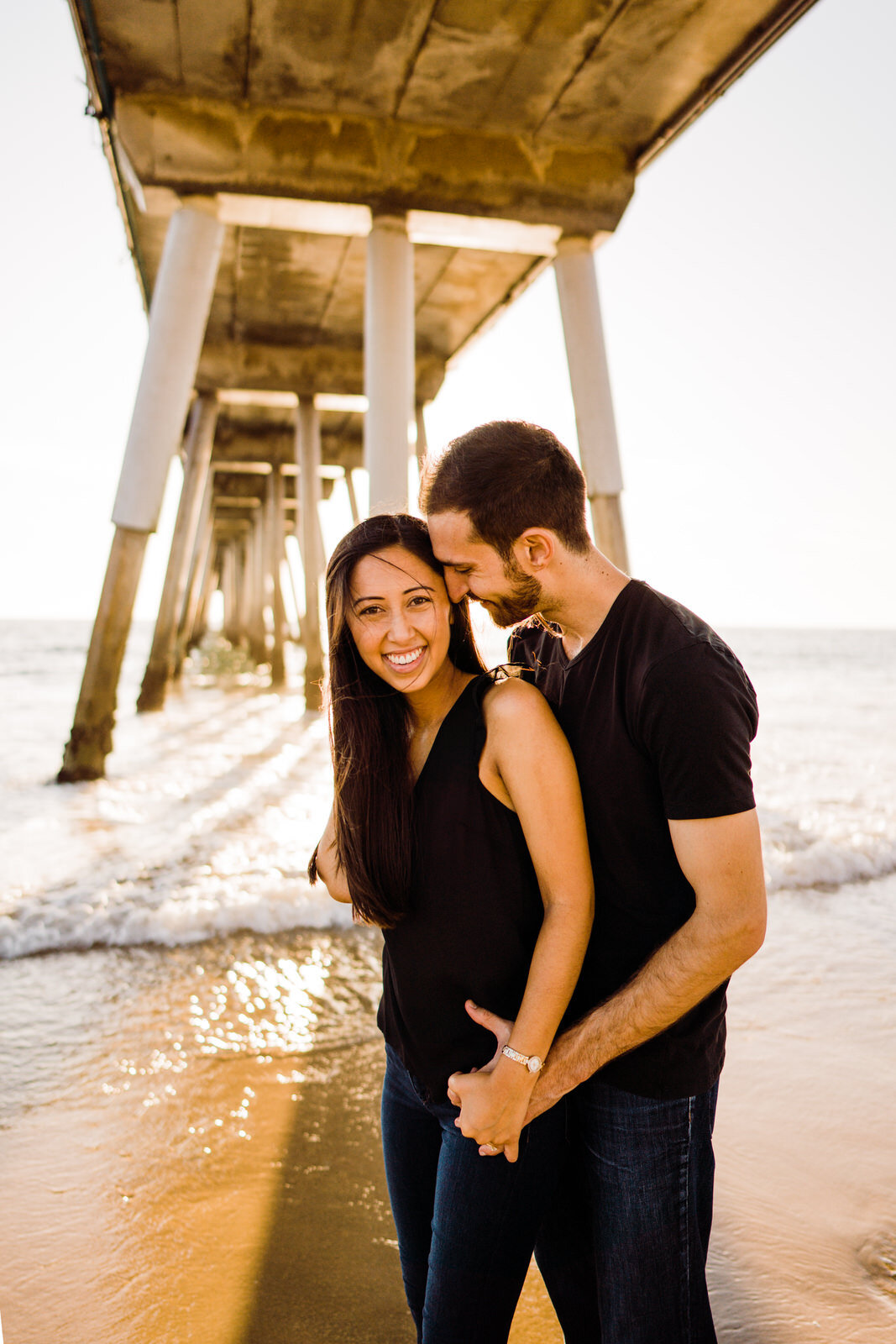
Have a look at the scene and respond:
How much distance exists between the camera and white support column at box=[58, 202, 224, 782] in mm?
7605

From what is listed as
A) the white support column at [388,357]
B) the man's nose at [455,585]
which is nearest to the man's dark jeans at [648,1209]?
the man's nose at [455,585]

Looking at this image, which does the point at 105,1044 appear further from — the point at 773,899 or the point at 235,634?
the point at 235,634

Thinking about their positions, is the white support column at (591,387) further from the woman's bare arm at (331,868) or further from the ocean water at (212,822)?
the woman's bare arm at (331,868)

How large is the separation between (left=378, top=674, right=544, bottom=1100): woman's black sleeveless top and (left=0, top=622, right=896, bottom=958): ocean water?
127 inches

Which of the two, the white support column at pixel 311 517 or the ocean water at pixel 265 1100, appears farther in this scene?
the white support column at pixel 311 517

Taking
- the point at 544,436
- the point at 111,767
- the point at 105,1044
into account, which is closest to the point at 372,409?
the point at 111,767

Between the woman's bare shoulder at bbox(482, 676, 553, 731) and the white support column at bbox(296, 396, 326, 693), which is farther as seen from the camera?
the white support column at bbox(296, 396, 326, 693)

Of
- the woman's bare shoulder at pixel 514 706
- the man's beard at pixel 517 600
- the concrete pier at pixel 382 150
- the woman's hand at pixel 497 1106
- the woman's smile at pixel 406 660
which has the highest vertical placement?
the concrete pier at pixel 382 150

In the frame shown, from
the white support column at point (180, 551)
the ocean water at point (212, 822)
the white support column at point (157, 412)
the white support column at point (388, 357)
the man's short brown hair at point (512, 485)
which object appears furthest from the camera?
the white support column at point (180, 551)

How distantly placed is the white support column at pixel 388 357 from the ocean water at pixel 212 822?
10.0 feet

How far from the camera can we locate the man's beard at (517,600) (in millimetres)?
1609

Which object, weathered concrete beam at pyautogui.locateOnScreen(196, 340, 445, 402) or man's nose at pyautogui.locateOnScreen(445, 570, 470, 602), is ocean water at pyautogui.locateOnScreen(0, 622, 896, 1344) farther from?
weathered concrete beam at pyautogui.locateOnScreen(196, 340, 445, 402)

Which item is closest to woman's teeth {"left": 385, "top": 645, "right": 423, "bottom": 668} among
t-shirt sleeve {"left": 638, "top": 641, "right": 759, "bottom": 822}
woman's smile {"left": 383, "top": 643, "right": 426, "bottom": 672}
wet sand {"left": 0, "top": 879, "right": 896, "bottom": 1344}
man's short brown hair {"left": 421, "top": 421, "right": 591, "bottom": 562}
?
woman's smile {"left": 383, "top": 643, "right": 426, "bottom": 672}

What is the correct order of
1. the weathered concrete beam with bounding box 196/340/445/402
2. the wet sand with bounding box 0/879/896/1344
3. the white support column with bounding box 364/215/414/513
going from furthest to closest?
1. the weathered concrete beam with bounding box 196/340/445/402
2. the white support column with bounding box 364/215/414/513
3. the wet sand with bounding box 0/879/896/1344
